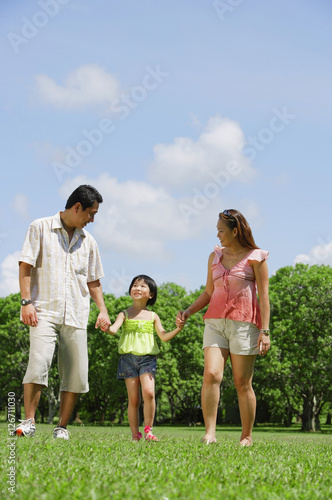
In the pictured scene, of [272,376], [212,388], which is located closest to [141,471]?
[212,388]

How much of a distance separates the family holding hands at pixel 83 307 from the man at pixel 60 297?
0.01m

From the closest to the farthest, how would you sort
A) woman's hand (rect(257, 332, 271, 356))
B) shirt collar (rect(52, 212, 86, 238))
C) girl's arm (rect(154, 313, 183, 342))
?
woman's hand (rect(257, 332, 271, 356)) < shirt collar (rect(52, 212, 86, 238)) < girl's arm (rect(154, 313, 183, 342))

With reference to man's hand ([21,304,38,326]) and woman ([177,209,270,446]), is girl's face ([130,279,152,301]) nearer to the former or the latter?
woman ([177,209,270,446])

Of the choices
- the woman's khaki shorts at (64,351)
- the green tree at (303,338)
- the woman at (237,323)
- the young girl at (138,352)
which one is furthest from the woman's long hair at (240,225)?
the green tree at (303,338)

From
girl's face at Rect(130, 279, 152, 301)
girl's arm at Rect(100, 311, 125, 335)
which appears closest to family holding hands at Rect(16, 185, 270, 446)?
girl's arm at Rect(100, 311, 125, 335)

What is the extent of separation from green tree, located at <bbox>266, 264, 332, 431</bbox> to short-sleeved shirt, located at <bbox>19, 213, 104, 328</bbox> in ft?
102

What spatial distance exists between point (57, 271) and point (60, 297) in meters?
0.33

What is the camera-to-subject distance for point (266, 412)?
63125mm

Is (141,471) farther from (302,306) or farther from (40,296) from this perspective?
(302,306)

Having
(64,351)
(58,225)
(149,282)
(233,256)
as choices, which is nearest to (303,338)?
(149,282)

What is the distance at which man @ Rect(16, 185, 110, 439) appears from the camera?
6586mm

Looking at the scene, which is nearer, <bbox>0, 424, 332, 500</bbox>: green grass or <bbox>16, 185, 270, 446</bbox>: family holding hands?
<bbox>0, 424, 332, 500</bbox>: green grass

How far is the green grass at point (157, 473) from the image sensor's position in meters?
3.27

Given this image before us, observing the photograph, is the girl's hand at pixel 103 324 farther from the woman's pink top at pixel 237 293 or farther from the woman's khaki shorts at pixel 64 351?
the woman's pink top at pixel 237 293
